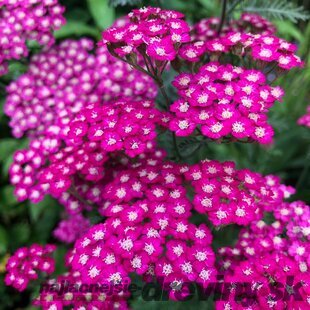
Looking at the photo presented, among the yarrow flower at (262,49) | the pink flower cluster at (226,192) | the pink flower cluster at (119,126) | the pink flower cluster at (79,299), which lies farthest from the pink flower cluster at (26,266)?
the yarrow flower at (262,49)

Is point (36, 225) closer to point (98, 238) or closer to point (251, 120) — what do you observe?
point (98, 238)

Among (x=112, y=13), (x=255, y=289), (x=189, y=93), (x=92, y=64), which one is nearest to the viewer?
(x=255, y=289)

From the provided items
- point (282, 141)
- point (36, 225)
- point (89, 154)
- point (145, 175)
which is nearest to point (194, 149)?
point (145, 175)

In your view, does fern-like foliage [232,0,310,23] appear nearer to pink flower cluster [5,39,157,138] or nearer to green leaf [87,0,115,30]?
pink flower cluster [5,39,157,138]

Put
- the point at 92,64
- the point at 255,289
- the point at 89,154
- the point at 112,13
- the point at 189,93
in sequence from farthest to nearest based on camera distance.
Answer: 1. the point at 112,13
2. the point at 92,64
3. the point at 89,154
4. the point at 189,93
5. the point at 255,289

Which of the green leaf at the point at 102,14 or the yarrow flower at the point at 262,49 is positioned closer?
the yarrow flower at the point at 262,49

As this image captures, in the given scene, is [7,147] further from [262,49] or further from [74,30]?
[262,49]

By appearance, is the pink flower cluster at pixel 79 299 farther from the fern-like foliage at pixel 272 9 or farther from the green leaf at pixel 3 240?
the fern-like foliage at pixel 272 9

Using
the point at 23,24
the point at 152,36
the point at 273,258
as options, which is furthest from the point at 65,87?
the point at 273,258
